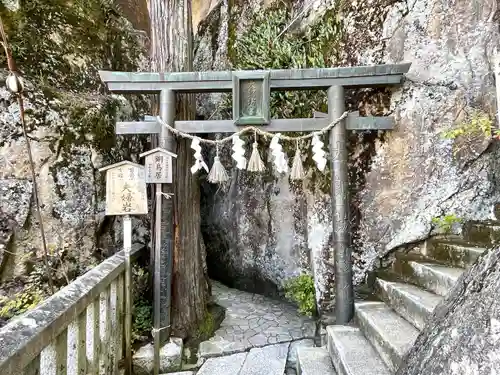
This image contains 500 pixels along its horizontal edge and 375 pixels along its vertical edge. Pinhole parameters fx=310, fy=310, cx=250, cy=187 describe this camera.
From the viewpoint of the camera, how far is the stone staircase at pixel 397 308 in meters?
2.53

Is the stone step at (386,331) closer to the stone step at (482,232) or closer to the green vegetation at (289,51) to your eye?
the stone step at (482,232)

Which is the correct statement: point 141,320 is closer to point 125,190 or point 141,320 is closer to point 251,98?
point 125,190

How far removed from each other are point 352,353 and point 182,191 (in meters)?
2.58

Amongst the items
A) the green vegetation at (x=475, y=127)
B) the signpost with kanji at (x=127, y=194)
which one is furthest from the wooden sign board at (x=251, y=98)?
the green vegetation at (x=475, y=127)

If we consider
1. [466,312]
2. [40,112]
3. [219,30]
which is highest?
[219,30]

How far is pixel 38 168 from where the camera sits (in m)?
4.00

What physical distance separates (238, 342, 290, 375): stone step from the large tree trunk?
0.82 meters

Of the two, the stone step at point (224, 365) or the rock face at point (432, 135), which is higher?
the rock face at point (432, 135)

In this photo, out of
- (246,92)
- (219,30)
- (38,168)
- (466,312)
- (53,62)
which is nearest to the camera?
(466,312)

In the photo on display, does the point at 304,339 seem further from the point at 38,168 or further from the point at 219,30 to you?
the point at 219,30

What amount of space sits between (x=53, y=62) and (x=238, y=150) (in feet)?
10.6

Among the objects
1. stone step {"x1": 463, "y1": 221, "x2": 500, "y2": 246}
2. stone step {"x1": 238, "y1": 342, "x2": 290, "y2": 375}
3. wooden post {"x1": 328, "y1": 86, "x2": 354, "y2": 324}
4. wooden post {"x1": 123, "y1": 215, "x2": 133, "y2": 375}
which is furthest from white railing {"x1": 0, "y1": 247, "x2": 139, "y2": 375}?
stone step {"x1": 463, "y1": 221, "x2": 500, "y2": 246}

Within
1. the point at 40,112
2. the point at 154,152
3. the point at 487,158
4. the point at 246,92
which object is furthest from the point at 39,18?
the point at 487,158

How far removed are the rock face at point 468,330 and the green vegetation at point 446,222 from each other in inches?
81.9
